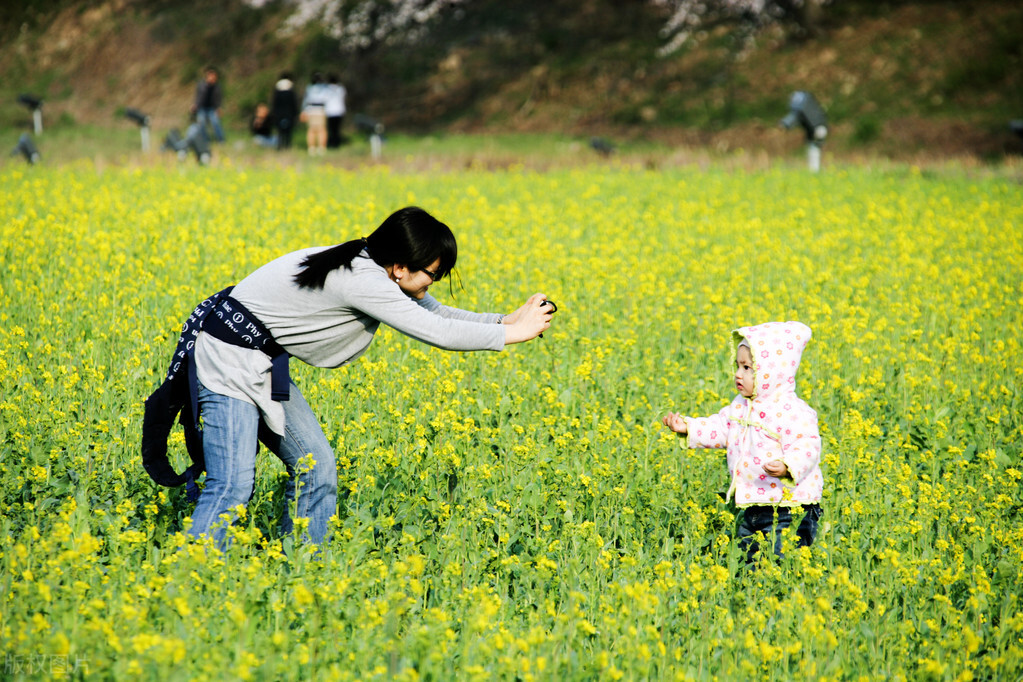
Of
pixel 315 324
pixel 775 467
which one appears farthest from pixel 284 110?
pixel 775 467

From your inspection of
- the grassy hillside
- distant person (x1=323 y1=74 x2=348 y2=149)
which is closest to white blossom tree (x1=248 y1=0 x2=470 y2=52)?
the grassy hillside

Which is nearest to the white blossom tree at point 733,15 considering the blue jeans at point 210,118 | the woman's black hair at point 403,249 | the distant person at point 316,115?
the distant person at point 316,115

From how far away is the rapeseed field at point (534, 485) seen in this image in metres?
3.43

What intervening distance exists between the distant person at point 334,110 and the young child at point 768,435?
67.5ft

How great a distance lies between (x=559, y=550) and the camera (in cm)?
427

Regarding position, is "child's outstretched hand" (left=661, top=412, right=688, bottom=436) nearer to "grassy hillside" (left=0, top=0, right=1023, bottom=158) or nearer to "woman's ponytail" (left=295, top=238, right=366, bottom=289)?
"woman's ponytail" (left=295, top=238, right=366, bottom=289)

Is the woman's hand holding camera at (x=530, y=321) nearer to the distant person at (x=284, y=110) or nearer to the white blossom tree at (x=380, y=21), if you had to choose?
the distant person at (x=284, y=110)

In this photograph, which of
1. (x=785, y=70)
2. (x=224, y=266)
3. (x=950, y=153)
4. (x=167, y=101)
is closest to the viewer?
(x=224, y=266)

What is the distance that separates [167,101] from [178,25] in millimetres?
6360

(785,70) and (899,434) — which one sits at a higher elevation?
(785,70)

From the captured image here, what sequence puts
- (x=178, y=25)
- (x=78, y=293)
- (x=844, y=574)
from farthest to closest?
(x=178, y=25), (x=78, y=293), (x=844, y=574)

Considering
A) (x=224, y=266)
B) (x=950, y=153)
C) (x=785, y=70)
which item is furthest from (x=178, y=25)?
(x=224, y=266)

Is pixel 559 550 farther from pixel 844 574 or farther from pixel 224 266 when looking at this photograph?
pixel 224 266

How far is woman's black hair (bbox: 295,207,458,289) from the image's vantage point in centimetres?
391
